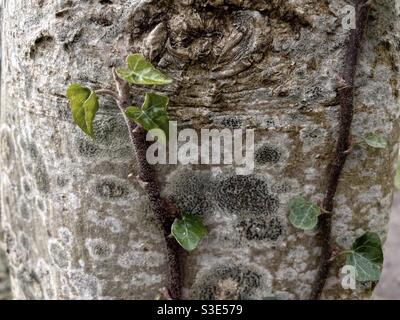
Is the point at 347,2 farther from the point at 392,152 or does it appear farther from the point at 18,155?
the point at 18,155

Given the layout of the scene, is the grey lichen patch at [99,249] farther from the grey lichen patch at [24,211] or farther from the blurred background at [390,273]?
the blurred background at [390,273]

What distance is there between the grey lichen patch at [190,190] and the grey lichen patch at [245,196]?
0.08 feet

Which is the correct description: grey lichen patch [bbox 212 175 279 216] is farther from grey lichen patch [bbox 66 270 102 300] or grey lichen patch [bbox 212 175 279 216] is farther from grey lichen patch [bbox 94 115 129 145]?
grey lichen patch [bbox 66 270 102 300]

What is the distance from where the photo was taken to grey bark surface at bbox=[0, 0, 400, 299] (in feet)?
2.83

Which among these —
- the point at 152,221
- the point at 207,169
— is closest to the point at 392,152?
the point at 207,169

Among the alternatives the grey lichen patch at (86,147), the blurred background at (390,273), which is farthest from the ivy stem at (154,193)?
the blurred background at (390,273)

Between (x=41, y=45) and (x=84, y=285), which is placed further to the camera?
(x=84, y=285)

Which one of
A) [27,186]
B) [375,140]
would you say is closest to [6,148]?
[27,186]

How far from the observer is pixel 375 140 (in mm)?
938

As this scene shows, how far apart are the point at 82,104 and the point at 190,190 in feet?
0.99

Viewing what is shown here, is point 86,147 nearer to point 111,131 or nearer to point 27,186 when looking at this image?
point 111,131

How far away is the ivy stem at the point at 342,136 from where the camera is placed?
89 cm
